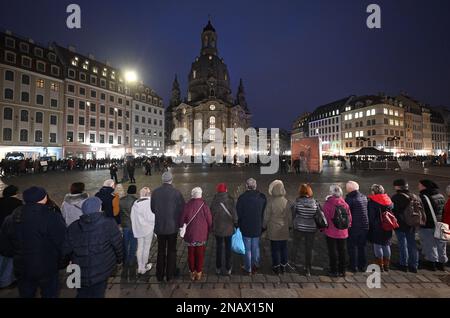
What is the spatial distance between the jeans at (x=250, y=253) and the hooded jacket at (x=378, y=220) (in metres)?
2.32

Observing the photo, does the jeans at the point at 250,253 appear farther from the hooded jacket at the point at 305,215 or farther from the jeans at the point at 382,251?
the jeans at the point at 382,251

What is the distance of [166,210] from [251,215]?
5.43 ft

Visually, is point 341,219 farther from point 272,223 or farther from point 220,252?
point 220,252

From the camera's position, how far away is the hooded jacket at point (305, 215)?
4.95 meters

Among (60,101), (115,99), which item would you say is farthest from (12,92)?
(115,99)

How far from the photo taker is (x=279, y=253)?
5.04 meters

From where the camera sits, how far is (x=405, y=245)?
17.0 ft

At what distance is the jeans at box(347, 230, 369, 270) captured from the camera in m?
5.06

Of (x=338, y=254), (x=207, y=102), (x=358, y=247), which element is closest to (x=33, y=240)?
(x=338, y=254)

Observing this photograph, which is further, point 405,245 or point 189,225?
point 405,245

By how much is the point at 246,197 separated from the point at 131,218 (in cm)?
236

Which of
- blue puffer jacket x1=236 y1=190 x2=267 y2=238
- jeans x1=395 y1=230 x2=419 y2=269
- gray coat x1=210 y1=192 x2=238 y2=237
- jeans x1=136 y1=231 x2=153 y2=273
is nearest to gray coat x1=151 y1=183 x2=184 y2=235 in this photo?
jeans x1=136 y1=231 x2=153 y2=273

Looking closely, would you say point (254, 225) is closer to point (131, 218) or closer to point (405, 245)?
point (131, 218)

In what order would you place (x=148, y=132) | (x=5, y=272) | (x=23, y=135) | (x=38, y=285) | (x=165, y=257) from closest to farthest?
(x=38, y=285) < (x=5, y=272) < (x=165, y=257) < (x=23, y=135) < (x=148, y=132)
